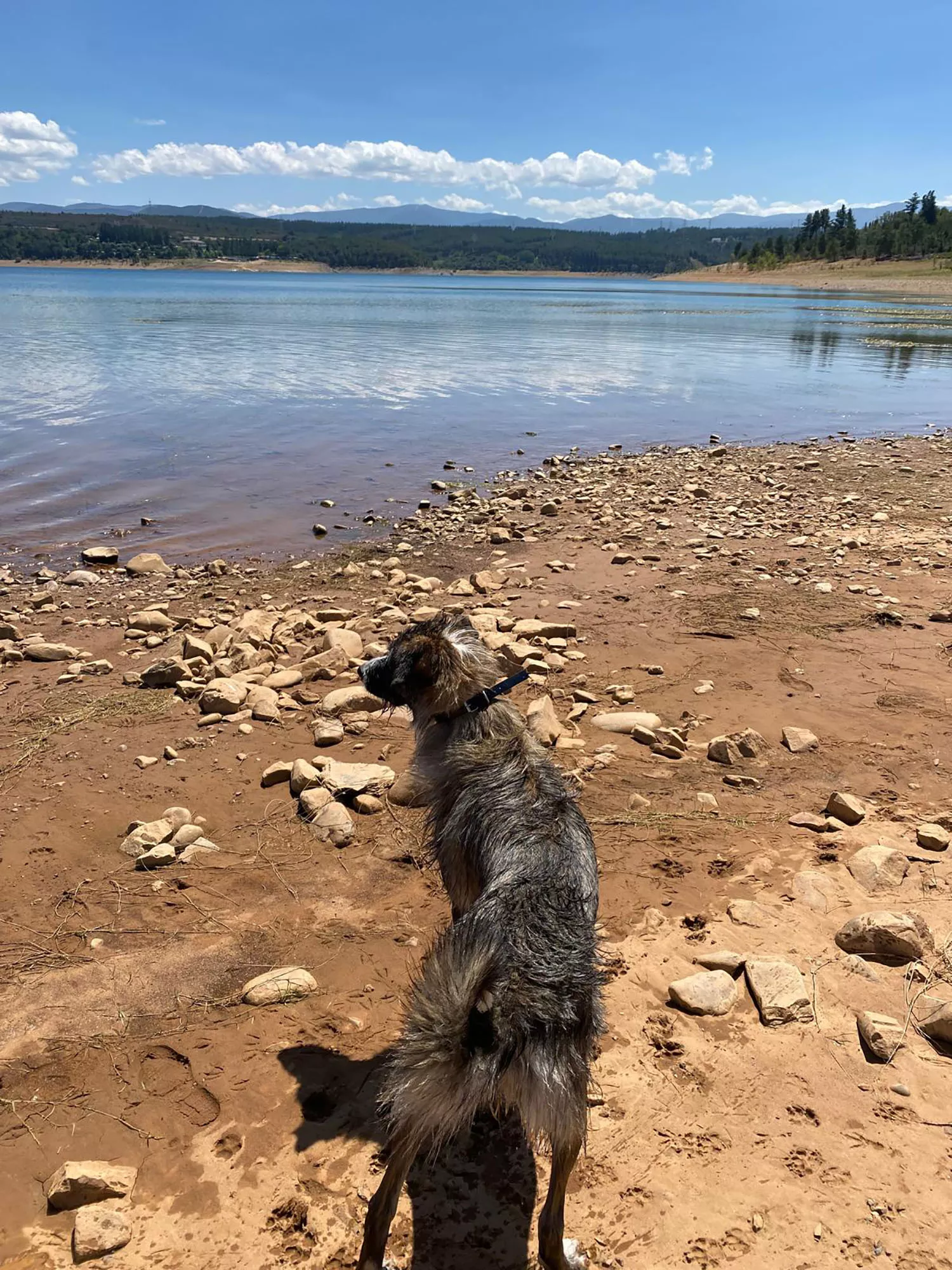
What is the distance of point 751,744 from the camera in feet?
20.9

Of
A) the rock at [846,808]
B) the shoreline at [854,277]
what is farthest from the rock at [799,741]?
the shoreline at [854,277]

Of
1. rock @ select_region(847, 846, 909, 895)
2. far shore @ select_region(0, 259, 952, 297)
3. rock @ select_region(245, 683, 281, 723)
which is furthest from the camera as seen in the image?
far shore @ select_region(0, 259, 952, 297)

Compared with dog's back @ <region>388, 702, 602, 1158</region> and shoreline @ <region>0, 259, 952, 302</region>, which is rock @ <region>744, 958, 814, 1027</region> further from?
shoreline @ <region>0, 259, 952, 302</region>

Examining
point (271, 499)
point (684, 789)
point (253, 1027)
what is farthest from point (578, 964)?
point (271, 499)

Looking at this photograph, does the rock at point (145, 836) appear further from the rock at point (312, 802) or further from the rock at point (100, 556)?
the rock at point (100, 556)

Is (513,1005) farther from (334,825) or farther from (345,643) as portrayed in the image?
(345,643)

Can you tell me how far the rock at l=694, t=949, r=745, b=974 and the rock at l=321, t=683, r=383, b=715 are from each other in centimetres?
356

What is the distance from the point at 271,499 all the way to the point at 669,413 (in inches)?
561

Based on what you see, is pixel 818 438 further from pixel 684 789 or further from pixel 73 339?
pixel 73 339

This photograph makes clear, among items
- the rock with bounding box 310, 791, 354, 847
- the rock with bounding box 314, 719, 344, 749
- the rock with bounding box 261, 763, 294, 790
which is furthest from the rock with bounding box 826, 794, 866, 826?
the rock with bounding box 261, 763, 294, 790

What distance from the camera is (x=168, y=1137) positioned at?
342 cm

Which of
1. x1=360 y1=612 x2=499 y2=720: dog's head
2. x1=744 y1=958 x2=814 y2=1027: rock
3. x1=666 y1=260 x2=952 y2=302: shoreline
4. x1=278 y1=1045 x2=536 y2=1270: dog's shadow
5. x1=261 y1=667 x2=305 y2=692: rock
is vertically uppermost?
x1=666 y1=260 x2=952 y2=302: shoreline

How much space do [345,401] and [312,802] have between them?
68.7 ft

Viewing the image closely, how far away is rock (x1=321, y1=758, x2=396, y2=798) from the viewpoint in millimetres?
5855
